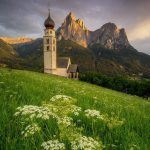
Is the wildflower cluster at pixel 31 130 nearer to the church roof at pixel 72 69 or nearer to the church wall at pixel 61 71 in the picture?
the church wall at pixel 61 71

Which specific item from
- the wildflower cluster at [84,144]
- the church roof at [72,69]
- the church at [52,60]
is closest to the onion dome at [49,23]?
the church at [52,60]

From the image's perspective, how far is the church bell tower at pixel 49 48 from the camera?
350 feet

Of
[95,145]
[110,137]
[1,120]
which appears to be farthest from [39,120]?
[95,145]

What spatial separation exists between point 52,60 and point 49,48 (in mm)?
7152

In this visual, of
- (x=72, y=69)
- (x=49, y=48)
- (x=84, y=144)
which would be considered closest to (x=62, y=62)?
(x=72, y=69)

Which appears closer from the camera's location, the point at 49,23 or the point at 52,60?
the point at 52,60

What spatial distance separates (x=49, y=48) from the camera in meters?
111

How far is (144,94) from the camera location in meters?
114

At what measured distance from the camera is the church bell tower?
107 metres

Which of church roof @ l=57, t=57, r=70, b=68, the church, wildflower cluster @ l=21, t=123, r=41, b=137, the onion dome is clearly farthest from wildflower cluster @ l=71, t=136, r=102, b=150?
the onion dome

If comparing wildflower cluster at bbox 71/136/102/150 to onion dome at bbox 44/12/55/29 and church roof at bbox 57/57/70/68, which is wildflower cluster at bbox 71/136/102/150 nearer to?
church roof at bbox 57/57/70/68

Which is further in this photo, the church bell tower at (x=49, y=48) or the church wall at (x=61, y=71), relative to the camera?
the church wall at (x=61, y=71)

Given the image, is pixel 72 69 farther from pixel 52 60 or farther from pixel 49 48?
pixel 49 48

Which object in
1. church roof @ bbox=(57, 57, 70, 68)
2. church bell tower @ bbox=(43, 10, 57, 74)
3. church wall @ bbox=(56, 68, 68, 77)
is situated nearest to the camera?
church bell tower @ bbox=(43, 10, 57, 74)
